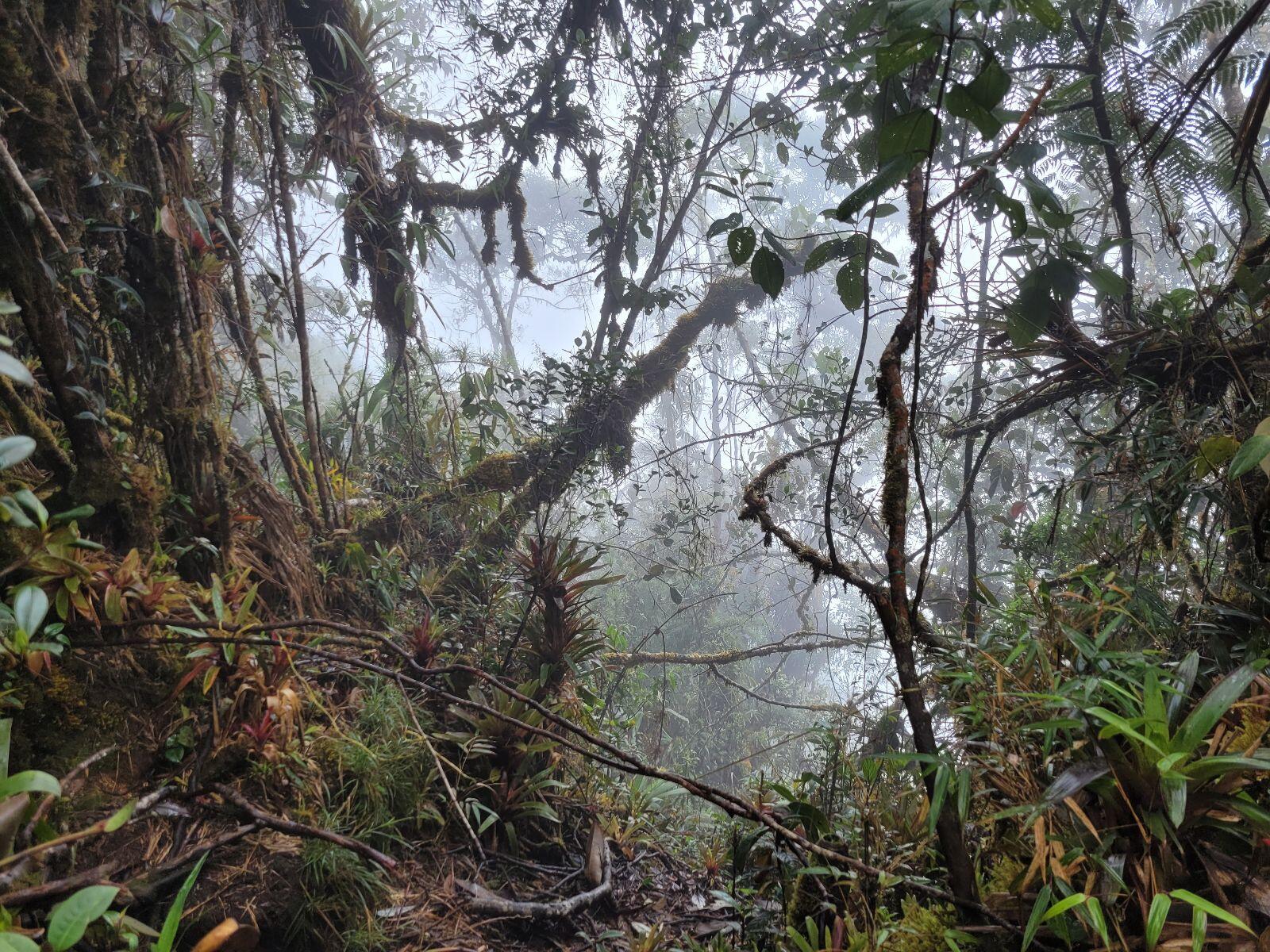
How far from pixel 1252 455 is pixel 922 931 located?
40.7 inches

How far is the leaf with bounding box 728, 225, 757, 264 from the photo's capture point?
1394 mm

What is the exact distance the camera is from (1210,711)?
106cm

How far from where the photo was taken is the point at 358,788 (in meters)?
2.07

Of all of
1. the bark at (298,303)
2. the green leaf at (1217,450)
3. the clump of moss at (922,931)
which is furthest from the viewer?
Answer: the bark at (298,303)

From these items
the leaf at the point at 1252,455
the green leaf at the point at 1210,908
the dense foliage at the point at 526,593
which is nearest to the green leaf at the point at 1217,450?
the dense foliage at the point at 526,593

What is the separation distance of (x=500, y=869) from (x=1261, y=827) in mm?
2000

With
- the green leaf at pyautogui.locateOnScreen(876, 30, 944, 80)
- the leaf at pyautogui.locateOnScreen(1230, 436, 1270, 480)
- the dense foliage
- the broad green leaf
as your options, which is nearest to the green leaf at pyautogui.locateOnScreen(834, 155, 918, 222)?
the dense foliage

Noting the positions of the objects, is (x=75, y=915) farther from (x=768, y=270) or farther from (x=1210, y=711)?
(x=1210, y=711)

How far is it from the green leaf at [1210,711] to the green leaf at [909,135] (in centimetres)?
100

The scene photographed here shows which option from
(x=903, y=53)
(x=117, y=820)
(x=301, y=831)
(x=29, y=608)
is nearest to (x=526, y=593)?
(x=301, y=831)

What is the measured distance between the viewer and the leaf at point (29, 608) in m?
1.28

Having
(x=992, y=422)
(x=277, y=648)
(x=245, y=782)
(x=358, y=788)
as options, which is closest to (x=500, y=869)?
(x=358, y=788)

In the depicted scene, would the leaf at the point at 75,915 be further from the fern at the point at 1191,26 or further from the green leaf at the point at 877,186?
the fern at the point at 1191,26

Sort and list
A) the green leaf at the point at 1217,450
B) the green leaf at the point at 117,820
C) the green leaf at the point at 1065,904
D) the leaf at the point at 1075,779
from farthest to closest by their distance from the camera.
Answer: the green leaf at the point at 1217,450 < the leaf at the point at 1075,779 < the green leaf at the point at 1065,904 < the green leaf at the point at 117,820
